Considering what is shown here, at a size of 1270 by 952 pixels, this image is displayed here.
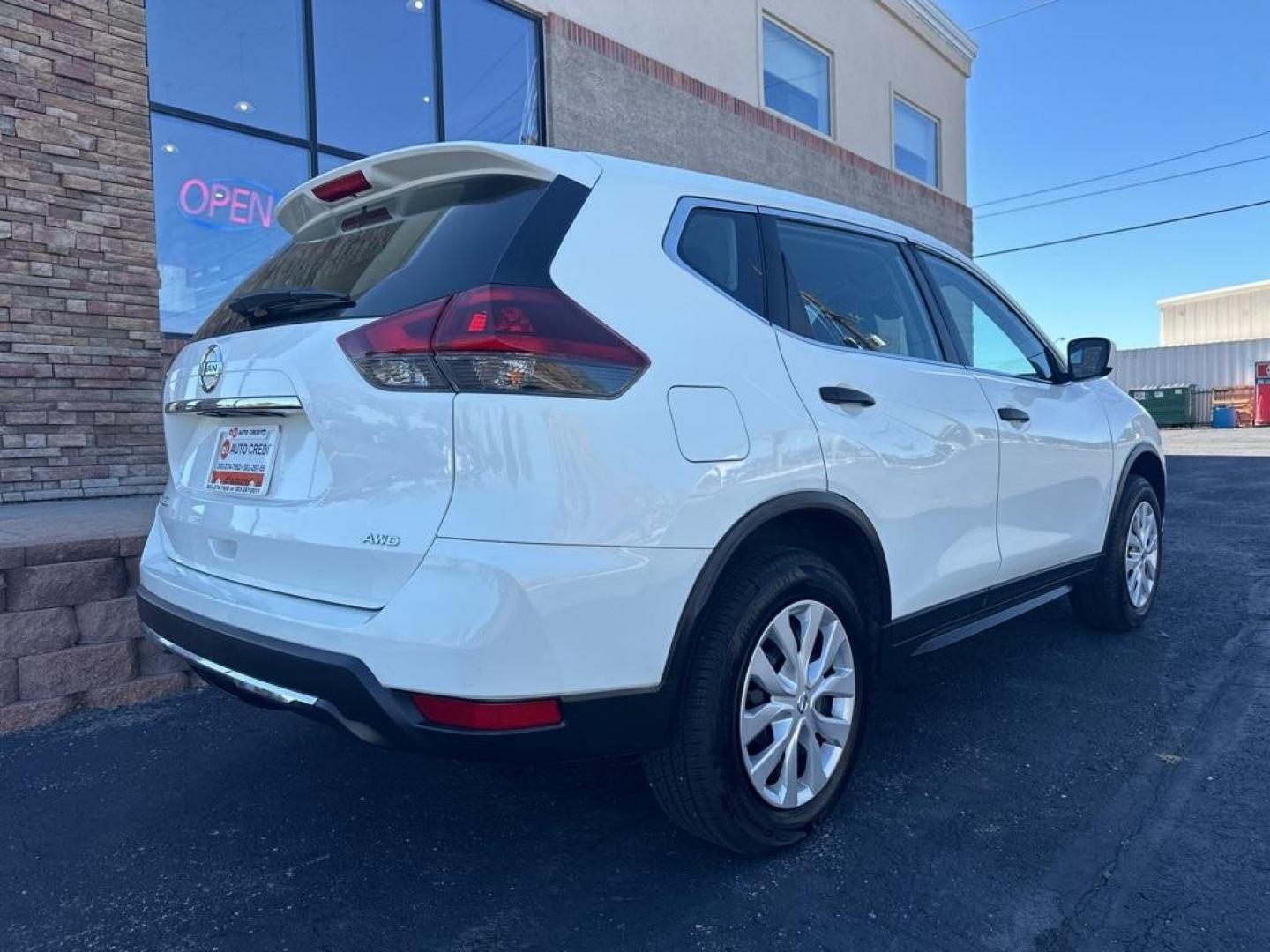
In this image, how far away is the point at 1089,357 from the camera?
13.8ft

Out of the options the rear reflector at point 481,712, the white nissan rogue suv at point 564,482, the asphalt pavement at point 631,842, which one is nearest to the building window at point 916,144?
the asphalt pavement at point 631,842

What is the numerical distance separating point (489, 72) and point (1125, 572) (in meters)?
7.02

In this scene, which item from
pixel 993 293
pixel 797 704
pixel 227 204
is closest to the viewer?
pixel 797 704

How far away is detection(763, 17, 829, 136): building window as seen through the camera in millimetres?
11578

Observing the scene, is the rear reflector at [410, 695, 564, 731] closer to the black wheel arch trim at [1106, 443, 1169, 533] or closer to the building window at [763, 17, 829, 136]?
the black wheel arch trim at [1106, 443, 1169, 533]

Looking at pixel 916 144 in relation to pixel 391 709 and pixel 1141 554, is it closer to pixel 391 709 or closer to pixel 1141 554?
pixel 1141 554

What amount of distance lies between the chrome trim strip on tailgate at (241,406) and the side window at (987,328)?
251 cm

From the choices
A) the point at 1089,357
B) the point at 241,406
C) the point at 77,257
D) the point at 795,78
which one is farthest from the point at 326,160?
the point at 795,78

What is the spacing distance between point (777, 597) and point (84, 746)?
2.74m

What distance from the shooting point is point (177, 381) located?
267 cm

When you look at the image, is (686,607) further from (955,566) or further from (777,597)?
(955,566)

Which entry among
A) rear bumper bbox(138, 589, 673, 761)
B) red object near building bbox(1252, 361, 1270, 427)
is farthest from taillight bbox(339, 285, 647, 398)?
red object near building bbox(1252, 361, 1270, 427)

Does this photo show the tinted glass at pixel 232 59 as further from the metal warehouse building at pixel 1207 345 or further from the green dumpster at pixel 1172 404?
the green dumpster at pixel 1172 404

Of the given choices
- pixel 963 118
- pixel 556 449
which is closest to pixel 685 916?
pixel 556 449
